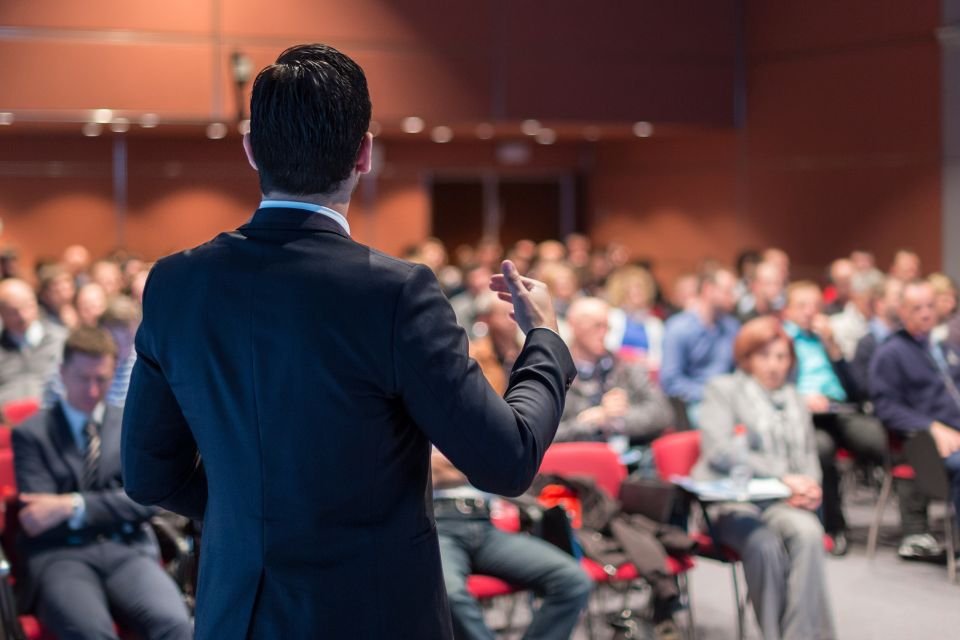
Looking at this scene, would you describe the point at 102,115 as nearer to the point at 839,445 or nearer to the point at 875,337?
the point at 875,337

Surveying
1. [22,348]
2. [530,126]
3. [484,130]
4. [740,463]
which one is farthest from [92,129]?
[740,463]

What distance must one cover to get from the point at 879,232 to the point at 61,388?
9466 mm

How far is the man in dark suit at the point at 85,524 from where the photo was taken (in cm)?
377

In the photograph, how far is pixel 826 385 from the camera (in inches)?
297

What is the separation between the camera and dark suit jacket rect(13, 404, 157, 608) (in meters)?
3.94

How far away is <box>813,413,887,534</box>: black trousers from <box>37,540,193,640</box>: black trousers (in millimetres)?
4168

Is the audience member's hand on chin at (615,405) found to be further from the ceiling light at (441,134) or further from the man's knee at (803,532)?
the ceiling light at (441,134)

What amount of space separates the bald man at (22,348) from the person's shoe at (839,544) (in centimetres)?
454

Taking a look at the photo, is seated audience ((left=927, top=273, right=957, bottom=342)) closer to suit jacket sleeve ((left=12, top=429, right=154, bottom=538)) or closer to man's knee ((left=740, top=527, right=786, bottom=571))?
man's knee ((left=740, top=527, right=786, bottom=571))

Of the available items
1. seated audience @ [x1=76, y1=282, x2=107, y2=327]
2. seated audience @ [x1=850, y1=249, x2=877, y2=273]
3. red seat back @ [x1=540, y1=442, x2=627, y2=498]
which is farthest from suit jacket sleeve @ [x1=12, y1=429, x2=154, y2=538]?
seated audience @ [x1=850, y1=249, x2=877, y2=273]

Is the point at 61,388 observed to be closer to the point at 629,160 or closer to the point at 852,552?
the point at 852,552

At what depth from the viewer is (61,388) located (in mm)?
4148

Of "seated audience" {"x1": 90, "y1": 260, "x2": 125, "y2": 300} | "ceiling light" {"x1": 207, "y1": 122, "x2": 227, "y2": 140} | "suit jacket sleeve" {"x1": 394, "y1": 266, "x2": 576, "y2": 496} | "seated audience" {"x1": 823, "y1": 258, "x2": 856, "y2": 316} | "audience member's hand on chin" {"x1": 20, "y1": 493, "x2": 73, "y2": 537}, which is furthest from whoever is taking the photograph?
"ceiling light" {"x1": 207, "y1": 122, "x2": 227, "y2": 140}

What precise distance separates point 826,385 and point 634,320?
4.71 feet
